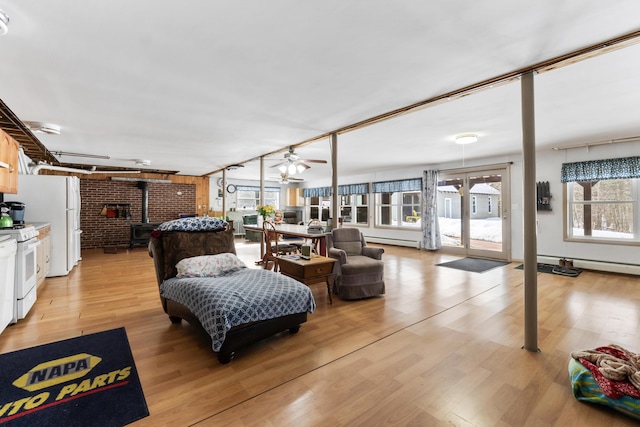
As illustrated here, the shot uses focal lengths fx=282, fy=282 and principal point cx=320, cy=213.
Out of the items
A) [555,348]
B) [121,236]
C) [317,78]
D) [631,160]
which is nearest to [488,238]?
[631,160]

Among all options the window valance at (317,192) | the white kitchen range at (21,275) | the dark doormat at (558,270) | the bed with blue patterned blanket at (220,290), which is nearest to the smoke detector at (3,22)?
the bed with blue patterned blanket at (220,290)

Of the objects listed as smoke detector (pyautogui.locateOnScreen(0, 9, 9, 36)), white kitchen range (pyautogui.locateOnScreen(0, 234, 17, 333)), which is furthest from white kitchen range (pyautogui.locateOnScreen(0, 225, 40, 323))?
smoke detector (pyautogui.locateOnScreen(0, 9, 9, 36))

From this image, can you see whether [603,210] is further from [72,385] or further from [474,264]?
[72,385]

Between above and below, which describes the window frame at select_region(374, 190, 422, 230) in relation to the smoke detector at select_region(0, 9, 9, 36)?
below

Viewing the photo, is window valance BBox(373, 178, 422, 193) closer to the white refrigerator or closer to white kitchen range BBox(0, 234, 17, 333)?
the white refrigerator

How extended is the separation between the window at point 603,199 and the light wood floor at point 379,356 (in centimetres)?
127

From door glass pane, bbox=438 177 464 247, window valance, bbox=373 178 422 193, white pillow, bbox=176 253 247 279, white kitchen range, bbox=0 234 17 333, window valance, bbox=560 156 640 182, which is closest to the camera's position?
white kitchen range, bbox=0 234 17 333

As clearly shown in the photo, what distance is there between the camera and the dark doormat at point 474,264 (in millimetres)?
5398

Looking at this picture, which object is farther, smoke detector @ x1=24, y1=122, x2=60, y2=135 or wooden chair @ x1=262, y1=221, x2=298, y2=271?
wooden chair @ x1=262, y1=221, x2=298, y2=271

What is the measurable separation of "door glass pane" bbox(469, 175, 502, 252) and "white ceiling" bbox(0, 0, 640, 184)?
2271 mm

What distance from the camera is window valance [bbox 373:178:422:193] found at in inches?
304

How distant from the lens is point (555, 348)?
2.37m

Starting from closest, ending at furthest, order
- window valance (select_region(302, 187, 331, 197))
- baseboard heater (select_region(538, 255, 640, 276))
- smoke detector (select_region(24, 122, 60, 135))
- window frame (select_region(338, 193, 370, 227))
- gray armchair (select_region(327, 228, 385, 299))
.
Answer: gray armchair (select_region(327, 228, 385, 299))
smoke detector (select_region(24, 122, 60, 135))
baseboard heater (select_region(538, 255, 640, 276))
window frame (select_region(338, 193, 370, 227))
window valance (select_region(302, 187, 331, 197))

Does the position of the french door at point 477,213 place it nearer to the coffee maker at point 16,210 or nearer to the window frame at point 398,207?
the window frame at point 398,207
